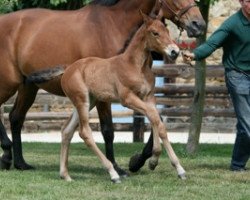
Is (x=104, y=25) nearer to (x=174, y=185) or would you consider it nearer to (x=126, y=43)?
(x=126, y=43)

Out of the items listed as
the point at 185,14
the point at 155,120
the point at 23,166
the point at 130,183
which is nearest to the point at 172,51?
the point at 155,120

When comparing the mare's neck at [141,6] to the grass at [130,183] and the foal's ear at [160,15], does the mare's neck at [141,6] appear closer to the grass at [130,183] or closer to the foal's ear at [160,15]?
the foal's ear at [160,15]

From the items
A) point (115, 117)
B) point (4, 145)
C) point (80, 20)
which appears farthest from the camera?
point (115, 117)

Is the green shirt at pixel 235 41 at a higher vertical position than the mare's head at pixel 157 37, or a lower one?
lower

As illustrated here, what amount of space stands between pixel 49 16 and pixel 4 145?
5.90 ft

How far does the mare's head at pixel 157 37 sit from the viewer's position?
8422 millimetres

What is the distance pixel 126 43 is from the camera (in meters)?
9.25

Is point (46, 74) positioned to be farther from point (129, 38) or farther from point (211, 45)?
point (211, 45)

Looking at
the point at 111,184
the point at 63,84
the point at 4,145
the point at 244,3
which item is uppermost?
the point at 244,3

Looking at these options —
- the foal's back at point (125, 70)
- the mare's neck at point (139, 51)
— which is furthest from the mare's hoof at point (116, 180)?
the mare's neck at point (139, 51)

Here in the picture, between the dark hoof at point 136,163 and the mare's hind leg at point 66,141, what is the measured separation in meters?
0.86

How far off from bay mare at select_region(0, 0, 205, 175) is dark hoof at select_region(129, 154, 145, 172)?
9.1 inches

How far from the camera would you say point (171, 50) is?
27.4ft

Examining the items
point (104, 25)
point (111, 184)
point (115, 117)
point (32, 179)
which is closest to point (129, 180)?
point (111, 184)
